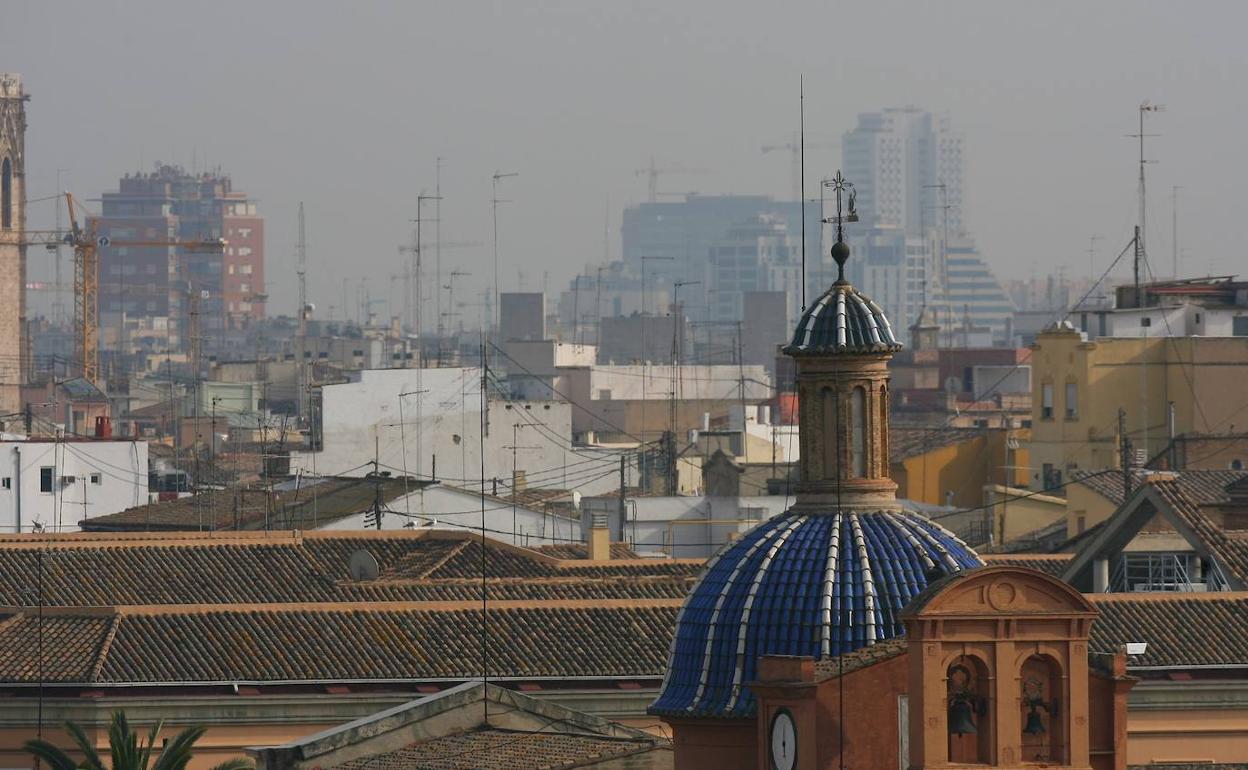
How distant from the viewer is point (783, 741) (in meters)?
20.6

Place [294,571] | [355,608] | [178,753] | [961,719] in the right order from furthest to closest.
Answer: [294,571] → [355,608] → [178,753] → [961,719]

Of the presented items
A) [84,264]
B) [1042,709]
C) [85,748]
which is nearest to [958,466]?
[85,748]

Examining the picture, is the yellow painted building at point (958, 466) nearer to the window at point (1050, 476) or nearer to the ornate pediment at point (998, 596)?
the window at point (1050, 476)

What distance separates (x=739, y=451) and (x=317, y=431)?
7.52 m

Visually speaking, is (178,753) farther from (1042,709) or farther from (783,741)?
→ (1042,709)

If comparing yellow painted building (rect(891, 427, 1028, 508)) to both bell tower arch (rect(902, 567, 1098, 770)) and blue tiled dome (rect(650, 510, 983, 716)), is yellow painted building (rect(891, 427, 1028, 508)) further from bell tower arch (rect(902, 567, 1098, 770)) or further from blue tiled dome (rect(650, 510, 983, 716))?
bell tower arch (rect(902, 567, 1098, 770))

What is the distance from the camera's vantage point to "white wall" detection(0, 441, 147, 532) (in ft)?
206

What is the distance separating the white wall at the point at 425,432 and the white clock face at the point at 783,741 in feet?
144

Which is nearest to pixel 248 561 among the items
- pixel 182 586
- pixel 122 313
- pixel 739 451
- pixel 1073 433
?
pixel 182 586

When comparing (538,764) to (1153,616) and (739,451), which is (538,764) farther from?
(739,451)

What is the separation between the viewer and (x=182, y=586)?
3797 centimetres

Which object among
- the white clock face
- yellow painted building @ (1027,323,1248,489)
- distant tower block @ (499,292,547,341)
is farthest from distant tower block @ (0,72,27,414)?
the white clock face

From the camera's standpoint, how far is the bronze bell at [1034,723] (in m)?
20.1

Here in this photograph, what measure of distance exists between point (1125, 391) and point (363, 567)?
2413 centimetres
